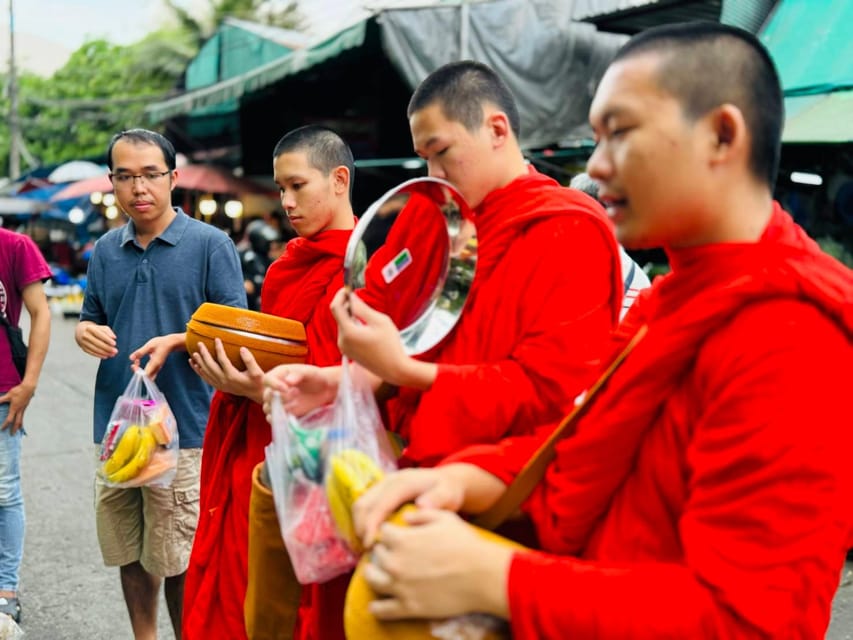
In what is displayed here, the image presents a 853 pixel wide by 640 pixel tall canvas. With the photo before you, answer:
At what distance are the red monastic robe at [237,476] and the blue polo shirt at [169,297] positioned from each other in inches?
19.7

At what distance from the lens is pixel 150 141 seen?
3.16m

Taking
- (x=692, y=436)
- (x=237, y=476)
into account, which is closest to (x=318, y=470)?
(x=692, y=436)

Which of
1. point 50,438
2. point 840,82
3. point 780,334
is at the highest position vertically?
point 840,82

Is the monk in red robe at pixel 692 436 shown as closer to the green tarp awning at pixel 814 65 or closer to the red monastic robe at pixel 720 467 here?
the red monastic robe at pixel 720 467

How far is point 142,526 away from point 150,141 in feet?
4.65

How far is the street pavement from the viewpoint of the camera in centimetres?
347

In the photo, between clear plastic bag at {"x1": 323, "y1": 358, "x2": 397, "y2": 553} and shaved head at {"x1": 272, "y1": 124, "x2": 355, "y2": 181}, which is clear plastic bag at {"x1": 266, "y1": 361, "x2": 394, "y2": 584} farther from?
shaved head at {"x1": 272, "y1": 124, "x2": 355, "y2": 181}

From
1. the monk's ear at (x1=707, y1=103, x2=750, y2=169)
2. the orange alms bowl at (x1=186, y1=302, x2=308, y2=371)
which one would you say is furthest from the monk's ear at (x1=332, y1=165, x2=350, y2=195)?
the monk's ear at (x1=707, y1=103, x2=750, y2=169)

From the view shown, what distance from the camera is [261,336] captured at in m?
2.27

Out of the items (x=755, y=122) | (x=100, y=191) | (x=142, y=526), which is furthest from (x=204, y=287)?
(x=100, y=191)

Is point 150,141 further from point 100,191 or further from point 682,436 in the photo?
point 100,191

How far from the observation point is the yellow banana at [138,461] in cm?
273

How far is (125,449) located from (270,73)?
739 cm

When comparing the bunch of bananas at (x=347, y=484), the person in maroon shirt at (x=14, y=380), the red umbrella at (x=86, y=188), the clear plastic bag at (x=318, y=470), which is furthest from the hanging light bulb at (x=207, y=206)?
the bunch of bananas at (x=347, y=484)
